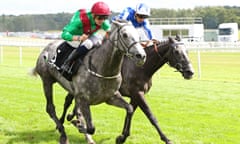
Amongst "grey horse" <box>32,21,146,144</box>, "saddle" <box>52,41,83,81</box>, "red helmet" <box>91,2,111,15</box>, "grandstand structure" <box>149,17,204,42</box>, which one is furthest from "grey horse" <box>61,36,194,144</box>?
"grandstand structure" <box>149,17,204,42</box>

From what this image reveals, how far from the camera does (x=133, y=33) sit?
5055 mm

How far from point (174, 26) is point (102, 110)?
4937 cm

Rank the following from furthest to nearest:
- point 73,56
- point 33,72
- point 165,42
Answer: point 33,72 < point 165,42 < point 73,56

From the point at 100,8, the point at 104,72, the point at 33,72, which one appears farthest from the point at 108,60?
the point at 33,72

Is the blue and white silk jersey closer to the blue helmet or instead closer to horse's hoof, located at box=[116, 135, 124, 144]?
the blue helmet

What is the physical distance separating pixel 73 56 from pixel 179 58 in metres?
1.57

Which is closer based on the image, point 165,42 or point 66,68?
point 66,68

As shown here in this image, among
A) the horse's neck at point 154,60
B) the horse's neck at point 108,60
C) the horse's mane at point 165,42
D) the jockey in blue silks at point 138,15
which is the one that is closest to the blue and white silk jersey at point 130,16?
the jockey in blue silks at point 138,15

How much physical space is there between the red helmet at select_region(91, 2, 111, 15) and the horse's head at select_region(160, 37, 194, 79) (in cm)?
134

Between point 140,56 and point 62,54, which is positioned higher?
point 140,56

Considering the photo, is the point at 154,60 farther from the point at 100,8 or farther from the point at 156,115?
the point at 156,115

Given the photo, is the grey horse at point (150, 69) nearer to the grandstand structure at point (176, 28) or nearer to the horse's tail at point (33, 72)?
the horse's tail at point (33, 72)

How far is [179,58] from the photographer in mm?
6504

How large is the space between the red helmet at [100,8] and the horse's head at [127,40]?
372 millimetres
